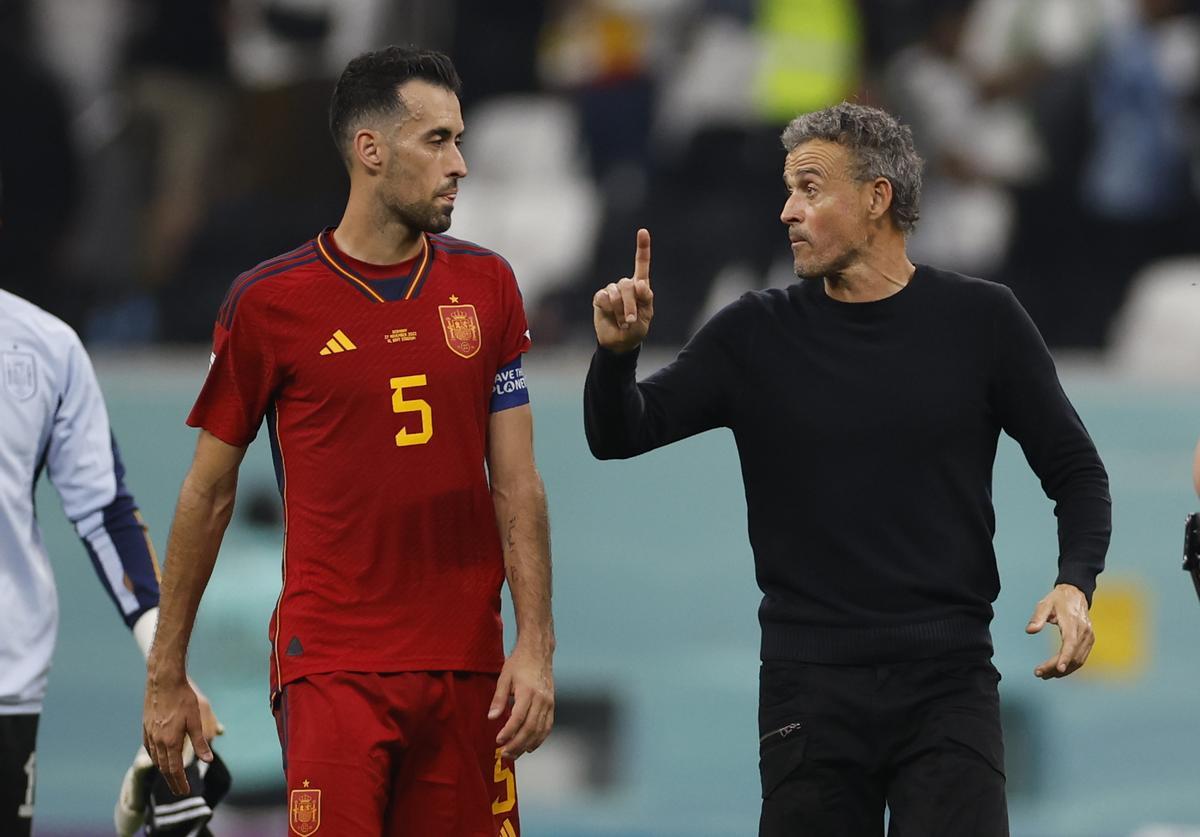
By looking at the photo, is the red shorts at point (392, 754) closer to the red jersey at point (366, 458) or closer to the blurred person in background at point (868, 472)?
the red jersey at point (366, 458)

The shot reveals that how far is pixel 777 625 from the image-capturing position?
4809mm

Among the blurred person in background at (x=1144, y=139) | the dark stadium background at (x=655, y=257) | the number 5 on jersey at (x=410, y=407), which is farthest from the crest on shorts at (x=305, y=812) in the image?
the blurred person in background at (x=1144, y=139)

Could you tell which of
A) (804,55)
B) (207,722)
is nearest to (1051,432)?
(207,722)

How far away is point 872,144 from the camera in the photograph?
5.00 metres

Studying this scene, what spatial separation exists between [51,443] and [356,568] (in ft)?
3.49

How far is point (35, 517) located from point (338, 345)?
3.51 ft

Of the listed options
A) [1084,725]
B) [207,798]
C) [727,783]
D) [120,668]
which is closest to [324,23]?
[120,668]

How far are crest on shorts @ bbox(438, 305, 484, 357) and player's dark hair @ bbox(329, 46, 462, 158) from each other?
0.45m

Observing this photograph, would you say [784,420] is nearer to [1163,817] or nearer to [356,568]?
[356,568]

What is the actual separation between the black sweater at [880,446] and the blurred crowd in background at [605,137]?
12.6 feet

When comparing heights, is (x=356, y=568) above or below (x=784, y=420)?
below

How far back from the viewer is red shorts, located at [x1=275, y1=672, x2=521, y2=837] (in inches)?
180

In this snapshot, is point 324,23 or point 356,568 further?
point 324,23

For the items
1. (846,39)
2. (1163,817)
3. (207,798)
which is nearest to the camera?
(207,798)
